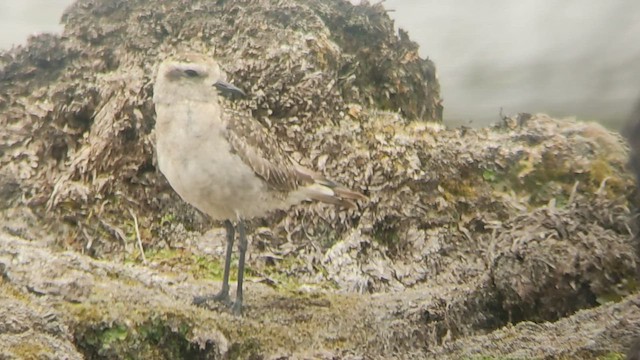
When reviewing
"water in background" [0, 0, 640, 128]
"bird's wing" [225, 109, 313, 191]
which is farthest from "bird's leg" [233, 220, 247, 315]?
"water in background" [0, 0, 640, 128]

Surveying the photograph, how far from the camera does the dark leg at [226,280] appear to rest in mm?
2369

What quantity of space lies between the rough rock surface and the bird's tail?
0.03 m

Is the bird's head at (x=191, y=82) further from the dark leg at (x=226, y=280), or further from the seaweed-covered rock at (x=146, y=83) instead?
the dark leg at (x=226, y=280)

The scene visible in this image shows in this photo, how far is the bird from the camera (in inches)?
94.8

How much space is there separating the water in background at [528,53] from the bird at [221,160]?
390mm

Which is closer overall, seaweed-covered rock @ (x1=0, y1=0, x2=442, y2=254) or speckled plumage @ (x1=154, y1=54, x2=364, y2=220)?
speckled plumage @ (x1=154, y1=54, x2=364, y2=220)

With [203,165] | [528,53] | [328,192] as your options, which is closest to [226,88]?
[203,165]

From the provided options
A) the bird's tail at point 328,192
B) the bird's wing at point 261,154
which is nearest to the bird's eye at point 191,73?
the bird's wing at point 261,154

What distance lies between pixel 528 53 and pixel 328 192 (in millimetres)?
572

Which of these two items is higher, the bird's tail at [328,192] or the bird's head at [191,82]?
the bird's head at [191,82]

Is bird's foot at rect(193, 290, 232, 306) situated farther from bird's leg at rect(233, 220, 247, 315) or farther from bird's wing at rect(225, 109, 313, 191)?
bird's wing at rect(225, 109, 313, 191)

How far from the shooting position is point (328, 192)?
2.51m

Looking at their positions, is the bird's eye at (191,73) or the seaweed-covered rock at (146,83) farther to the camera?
the seaweed-covered rock at (146,83)

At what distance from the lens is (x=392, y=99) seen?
2.66m
